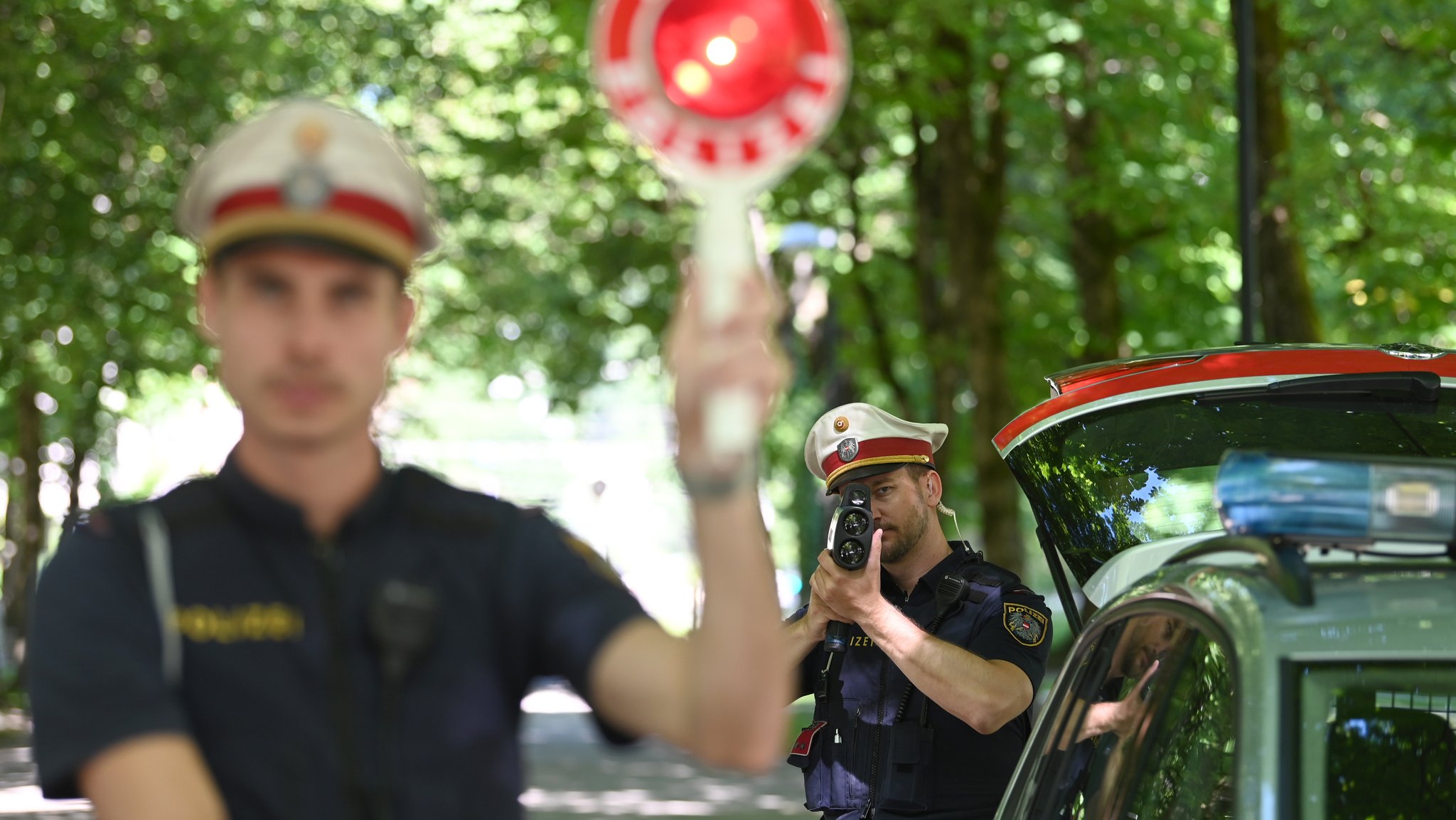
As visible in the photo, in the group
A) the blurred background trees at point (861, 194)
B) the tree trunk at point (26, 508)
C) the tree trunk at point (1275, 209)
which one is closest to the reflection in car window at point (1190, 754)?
the tree trunk at point (1275, 209)

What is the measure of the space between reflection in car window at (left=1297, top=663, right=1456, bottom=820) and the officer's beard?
1605 millimetres

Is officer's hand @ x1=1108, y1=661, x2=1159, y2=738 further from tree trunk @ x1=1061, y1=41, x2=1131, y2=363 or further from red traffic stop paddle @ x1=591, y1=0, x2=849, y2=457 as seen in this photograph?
tree trunk @ x1=1061, y1=41, x2=1131, y2=363

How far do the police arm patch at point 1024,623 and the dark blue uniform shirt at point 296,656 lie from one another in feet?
8.53

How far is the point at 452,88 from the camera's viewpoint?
68.7ft

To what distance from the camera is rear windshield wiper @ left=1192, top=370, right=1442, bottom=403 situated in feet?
12.0

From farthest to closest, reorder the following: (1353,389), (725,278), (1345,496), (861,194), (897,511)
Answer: (861,194) < (897,511) < (1353,389) < (1345,496) < (725,278)

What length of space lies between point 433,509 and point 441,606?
0.11 m

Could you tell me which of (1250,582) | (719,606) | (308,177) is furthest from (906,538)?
(308,177)

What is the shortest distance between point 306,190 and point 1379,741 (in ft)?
6.91

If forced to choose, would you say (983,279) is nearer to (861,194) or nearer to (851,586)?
(861,194)

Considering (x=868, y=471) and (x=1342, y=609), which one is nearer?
(x=1342, y=609)

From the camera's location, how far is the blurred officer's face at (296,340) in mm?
1902

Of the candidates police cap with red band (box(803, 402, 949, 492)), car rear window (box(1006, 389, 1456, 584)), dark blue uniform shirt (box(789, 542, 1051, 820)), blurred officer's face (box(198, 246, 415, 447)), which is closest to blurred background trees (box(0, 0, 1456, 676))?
police cap with red band (box(803, 402, 949, 492))

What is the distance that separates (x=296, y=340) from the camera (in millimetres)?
1895
